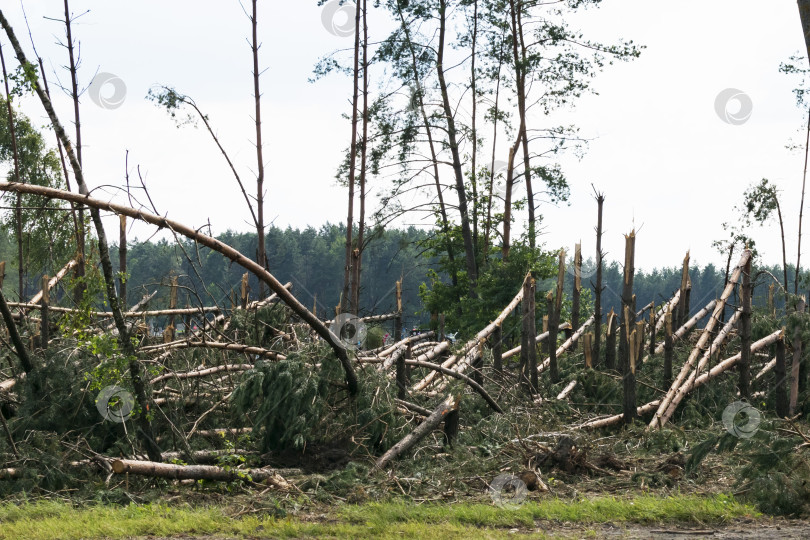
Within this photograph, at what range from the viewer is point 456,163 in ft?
64.4

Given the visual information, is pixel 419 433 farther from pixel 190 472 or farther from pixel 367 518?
pixel 190 472

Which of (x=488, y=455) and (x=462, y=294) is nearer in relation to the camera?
(x=488, y=455)

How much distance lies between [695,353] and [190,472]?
707cm

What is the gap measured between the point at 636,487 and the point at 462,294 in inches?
504

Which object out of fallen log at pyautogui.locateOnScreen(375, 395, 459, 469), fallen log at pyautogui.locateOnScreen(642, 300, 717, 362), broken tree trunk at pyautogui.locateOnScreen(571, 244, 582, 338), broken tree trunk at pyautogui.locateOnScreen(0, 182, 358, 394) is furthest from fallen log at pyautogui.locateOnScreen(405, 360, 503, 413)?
broken tree trunk at pyautogui.locateOnScreen(571, 244, 582, 338)

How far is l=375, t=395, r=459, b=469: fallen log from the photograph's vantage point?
7.41 m

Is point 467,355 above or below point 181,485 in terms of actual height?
above

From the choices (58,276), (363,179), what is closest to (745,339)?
(58,276)

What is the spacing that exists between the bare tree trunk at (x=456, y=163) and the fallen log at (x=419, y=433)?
34.7 ft

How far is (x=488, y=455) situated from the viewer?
8000 millimetres

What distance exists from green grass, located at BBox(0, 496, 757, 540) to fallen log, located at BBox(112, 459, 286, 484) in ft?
1.08

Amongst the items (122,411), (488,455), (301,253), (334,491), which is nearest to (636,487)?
(488,455)

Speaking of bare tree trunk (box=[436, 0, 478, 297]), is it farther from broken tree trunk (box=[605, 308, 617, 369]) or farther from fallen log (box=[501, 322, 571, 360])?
broken tree trunk (box=[605, 308, 617, 369])

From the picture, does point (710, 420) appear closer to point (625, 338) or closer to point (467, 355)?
point (625, 338)
